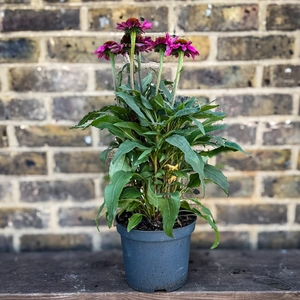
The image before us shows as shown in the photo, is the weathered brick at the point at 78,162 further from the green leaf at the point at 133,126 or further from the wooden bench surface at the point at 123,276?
the green leaf at the point at 133,126

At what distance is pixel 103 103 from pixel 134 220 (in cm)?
50

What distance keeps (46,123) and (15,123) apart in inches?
4.3

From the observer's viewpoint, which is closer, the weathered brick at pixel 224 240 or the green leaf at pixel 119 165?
the green leaf at pixel 119 165

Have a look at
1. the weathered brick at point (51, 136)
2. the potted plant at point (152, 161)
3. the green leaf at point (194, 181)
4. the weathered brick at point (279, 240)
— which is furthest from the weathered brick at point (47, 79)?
the weathered brick at point (279, 240)

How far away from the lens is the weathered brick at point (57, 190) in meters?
1.31

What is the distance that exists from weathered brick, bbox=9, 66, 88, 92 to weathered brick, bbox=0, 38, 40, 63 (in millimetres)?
35

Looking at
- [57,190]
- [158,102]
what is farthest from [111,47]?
[57,190]

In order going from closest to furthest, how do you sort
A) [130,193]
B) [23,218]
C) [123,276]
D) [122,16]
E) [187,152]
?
[187,152]
[130,193]
[123,276]
[122,16]
[23,218]

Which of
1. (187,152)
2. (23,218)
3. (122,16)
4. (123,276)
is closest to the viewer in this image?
(187,152)

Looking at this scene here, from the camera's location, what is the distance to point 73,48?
4.10 ft

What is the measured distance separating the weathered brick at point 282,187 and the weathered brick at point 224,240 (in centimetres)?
18

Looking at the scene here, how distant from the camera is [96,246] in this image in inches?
53.5

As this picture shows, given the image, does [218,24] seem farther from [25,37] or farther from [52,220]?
[52,220]

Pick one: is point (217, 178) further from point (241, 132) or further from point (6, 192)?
point (6, 192)
